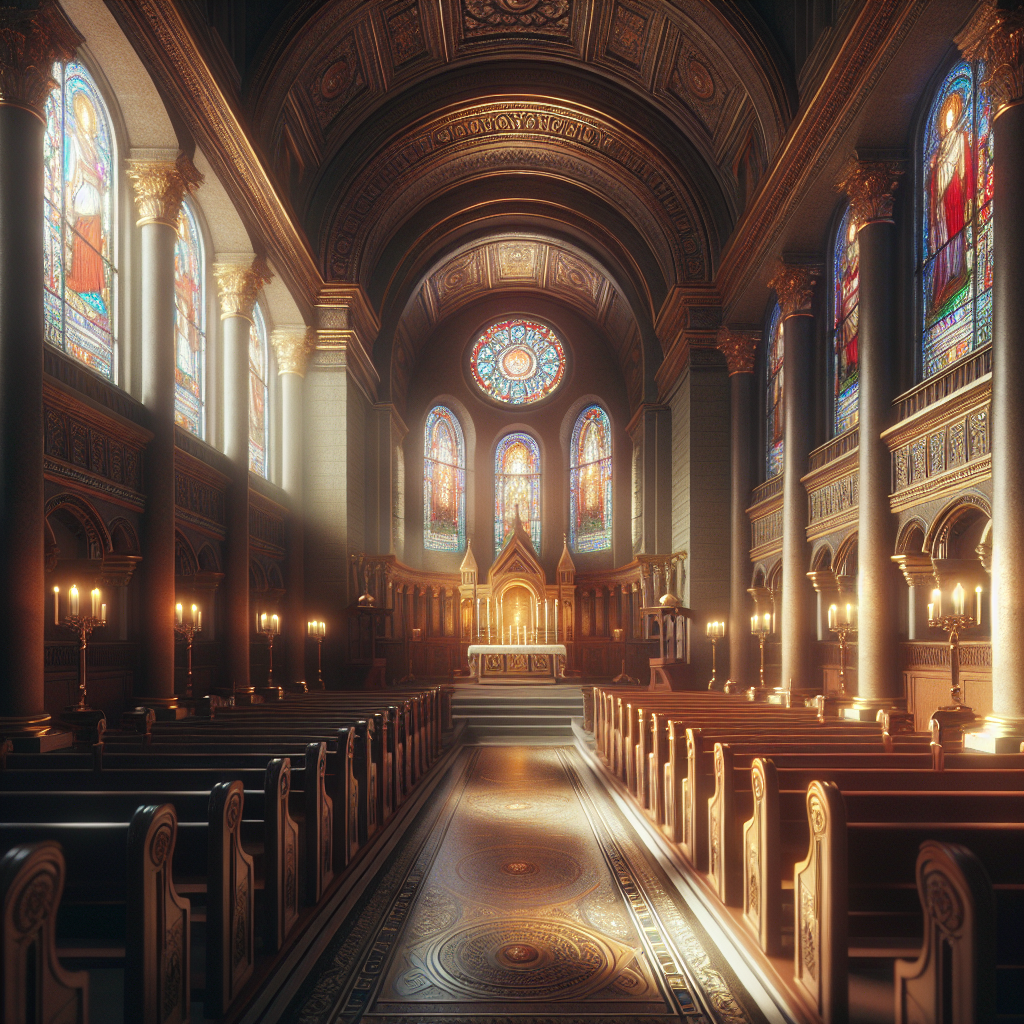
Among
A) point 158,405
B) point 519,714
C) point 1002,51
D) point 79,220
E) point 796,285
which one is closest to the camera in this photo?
point 1002,51

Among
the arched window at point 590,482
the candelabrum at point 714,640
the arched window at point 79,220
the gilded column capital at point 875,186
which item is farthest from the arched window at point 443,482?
the gilded column capital at point 875,186

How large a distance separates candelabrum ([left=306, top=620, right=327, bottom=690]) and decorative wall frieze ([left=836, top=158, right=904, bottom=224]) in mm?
11734

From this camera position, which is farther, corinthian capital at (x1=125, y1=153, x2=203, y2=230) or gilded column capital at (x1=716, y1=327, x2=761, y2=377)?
gilded column capital at (x1=716, y1=327, x2=761, y2=377)

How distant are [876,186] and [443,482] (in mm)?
19957

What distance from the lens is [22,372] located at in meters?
6.84

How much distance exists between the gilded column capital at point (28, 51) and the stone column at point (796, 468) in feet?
35.9

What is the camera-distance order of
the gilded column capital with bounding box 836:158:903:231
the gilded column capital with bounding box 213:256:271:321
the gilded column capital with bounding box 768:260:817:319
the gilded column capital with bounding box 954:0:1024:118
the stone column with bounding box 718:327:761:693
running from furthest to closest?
the stone column with bounding box 718:327:761:693 → the gilded column capital with bounding box 213:256:271:321 → the gilded column capital with bounding box 768:260:817:319 → the gilded column capital with bounding box 836:158:903:231 → the gilded column capital with bounding box 954:0:1024:118

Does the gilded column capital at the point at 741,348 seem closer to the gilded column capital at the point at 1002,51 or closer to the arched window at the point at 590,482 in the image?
the gilded column capital at the point at 1002,51

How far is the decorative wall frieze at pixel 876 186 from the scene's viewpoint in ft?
34.9

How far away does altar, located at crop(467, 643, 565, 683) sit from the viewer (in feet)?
69.3

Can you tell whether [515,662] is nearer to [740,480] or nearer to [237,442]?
[740,480]

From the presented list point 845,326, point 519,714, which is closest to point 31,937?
point 845,326

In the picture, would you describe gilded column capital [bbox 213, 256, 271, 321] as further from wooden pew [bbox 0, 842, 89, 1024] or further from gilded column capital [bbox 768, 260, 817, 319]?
wooden pew [bbox 0, 842, 89, 1024]

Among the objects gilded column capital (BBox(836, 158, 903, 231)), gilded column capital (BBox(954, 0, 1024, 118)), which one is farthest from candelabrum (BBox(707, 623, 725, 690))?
gilded column capital (BBox(954, 0, 1024, 118))
